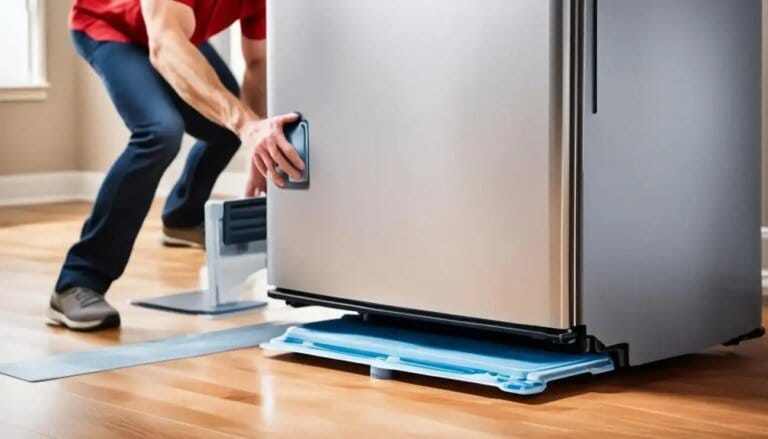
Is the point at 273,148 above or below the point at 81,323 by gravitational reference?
above

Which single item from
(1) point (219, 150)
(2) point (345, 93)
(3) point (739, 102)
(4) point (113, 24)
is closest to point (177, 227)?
(1) point (219, 150)

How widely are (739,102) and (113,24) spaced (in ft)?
3.93

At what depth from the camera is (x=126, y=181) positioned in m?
2.54

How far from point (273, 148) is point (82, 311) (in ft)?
1.81

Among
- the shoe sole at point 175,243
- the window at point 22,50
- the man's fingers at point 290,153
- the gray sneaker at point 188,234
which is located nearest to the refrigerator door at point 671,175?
the man's fingers at point 290,153

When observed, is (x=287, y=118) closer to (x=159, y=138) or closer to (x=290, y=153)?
(x=290, y=153)

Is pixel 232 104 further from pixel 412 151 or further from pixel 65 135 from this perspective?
pixel 65 135

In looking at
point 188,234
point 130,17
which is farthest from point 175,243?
point 130,17

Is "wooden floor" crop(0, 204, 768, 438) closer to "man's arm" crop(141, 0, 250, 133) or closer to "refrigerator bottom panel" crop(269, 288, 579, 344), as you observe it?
"refrigerator bottom panel" crop(269, 288, 579, 344)

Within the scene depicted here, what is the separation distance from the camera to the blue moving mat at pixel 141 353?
214 centimetres

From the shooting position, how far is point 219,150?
128 inches

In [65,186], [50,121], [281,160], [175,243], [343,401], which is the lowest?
[343,401]

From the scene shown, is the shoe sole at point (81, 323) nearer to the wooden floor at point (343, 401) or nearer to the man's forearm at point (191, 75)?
the wooden floor at point (343, 401)

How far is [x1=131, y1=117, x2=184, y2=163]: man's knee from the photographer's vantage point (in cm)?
254
